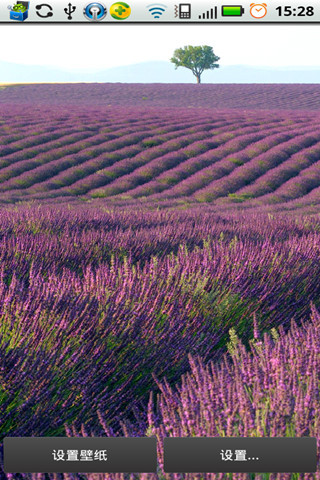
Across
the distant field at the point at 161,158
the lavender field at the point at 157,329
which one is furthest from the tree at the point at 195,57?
the lavender field at the point at 157,329

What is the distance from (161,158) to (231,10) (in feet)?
43.5

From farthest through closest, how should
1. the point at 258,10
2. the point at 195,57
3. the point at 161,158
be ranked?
the point at 195,57 → the point at 161,158 → the point at 258,10

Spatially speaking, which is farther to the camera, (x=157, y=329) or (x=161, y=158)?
(x=161, y=158)

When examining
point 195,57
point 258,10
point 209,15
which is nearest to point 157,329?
point 209,15

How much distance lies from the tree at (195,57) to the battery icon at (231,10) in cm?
6601

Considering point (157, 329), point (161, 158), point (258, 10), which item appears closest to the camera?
point (157, 329)

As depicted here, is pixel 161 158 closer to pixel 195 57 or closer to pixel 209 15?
pixel 209 15

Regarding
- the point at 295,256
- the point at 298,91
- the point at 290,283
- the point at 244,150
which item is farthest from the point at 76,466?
the point at 298,91

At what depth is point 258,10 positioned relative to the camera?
19.5 ft

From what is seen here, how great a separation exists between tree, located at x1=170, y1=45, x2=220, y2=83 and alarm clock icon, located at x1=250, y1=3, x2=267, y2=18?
6603cm

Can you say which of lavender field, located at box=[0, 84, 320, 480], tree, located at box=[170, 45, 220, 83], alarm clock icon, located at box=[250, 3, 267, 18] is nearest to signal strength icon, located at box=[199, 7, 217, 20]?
alarm clock icon, located at box=[250, 3, 267, 18]

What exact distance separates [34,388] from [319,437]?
47.1 inches

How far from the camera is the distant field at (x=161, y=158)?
52.0 feet

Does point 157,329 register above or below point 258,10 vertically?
below
